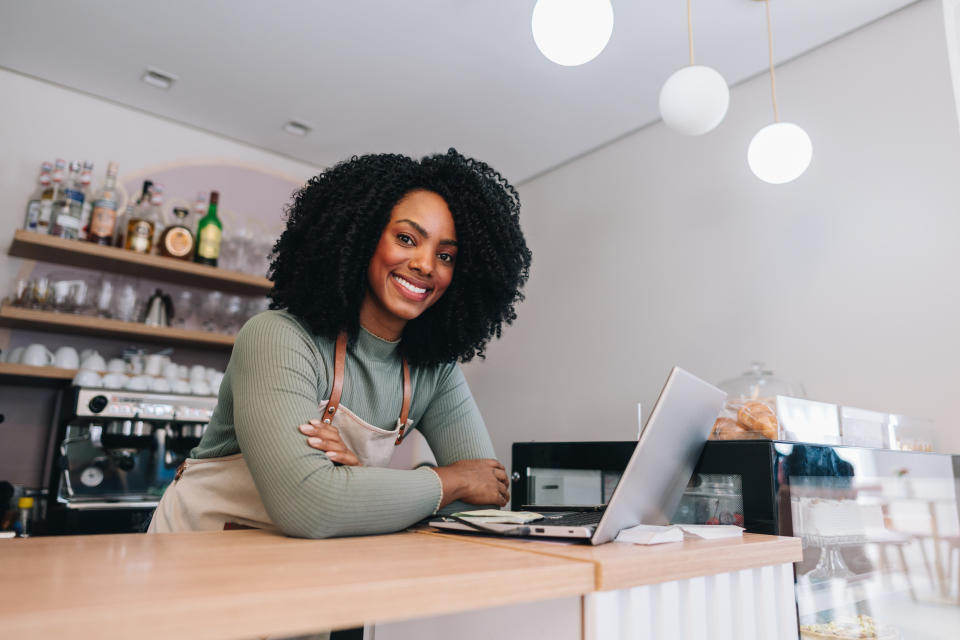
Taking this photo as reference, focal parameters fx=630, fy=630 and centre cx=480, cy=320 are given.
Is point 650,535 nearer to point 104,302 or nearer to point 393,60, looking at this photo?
point 393,60

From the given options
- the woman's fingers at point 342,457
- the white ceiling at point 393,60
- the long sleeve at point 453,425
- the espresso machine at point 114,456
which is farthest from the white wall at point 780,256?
the woman's fingers at point 342,457

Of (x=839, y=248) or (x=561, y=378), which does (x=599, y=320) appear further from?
(x=839, y=248)

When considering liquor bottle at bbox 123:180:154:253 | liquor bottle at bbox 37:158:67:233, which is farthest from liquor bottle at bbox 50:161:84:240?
liquor bottle at bbox 123:180:154:253

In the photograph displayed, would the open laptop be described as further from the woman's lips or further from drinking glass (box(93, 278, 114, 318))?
drinking glass (box(93, 278, 114, 318))

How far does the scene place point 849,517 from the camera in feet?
3.91

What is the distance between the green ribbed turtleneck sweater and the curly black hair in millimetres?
63

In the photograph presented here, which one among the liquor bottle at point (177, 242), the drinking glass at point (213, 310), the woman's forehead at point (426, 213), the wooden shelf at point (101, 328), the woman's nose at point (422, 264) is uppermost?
the liquor bottle at point (177, 242)

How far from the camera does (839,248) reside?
2127mm

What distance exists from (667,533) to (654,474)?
0.28 feet

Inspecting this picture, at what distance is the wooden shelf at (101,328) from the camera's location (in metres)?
2.37

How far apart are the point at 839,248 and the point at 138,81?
2.86 m

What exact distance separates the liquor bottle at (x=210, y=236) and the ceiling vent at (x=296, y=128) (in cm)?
48

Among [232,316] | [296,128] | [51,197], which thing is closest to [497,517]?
[232,316]

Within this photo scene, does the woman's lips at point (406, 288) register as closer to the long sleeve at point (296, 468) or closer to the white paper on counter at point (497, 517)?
the long sleeve at point (296, 468)
